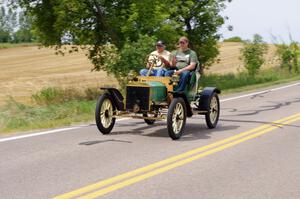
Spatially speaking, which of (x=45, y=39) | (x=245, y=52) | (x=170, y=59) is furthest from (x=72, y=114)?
(x=245, y=52)

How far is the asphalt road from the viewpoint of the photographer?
18.7ft

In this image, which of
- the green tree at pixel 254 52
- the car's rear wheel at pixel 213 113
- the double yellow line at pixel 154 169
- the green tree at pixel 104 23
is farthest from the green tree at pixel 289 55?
the double yellow line at pixel 154 169

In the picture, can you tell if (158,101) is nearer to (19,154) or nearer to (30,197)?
(19,154)

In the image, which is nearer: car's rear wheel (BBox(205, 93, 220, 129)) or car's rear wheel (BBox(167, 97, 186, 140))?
car's rear wheel (BBox(167, 97, 186, 140))

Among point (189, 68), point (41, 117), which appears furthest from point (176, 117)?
point (41, 117)

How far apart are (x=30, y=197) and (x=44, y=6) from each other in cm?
1524

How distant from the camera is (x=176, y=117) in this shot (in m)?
9.20

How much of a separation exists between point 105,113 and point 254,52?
1992cm

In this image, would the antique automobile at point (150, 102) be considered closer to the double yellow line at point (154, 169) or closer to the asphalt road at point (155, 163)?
the asphalt road at point (155, 163)

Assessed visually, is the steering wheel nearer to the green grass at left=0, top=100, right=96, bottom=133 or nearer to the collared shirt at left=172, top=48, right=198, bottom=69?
the collared shirt at left=172, top=48, right=198, bottom=69

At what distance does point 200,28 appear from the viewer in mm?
25156

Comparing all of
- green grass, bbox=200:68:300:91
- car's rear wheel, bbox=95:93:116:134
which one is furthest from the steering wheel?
green grass, bbox=200:68:300:91

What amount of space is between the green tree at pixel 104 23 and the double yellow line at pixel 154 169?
8.23 meters

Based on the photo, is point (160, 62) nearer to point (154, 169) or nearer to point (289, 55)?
point (154, 169)
